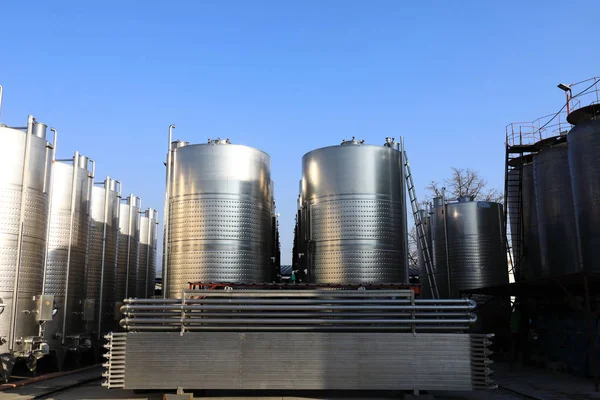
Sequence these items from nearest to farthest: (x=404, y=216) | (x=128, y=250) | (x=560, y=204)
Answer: (x=404, y=216) → (x=560, y=204) → (x=128, y=250)

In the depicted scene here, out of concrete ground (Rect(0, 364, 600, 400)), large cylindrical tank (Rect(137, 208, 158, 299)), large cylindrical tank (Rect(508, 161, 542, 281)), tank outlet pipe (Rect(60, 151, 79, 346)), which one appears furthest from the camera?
large cylindrical tank (Rect(137, 208, 158, 299))

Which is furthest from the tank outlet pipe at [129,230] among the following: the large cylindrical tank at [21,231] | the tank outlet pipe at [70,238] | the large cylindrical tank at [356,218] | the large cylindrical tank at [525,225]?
the large cylindrical tank at [525,225]

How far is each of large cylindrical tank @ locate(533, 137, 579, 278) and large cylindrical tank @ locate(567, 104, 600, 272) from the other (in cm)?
269

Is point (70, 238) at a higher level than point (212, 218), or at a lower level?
lower

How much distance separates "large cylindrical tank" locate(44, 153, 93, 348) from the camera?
17875mm

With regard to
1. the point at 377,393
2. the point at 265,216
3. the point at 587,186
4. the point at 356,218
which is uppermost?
the point at 587,186

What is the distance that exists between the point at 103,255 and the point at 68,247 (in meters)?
3.05

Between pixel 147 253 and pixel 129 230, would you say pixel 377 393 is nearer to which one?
pixel 129 230

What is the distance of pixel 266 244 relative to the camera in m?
17.7

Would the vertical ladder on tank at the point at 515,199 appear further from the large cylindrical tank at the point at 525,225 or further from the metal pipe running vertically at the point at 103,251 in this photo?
the metal pipe running vertically at the point at 103,251

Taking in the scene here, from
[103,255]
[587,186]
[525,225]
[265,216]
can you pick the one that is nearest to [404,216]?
[265,216]

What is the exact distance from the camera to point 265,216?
1777cm

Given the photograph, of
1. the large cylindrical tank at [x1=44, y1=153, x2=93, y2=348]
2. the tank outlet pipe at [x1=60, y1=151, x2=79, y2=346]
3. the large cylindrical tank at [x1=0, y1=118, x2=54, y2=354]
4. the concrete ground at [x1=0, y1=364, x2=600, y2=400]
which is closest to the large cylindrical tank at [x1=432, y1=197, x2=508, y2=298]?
the concrete ground at [x1=0, y1=364, x2=600, y2=400]

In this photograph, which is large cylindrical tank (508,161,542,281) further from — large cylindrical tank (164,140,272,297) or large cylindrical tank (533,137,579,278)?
large cylindrical tank (164,140,272,297)
